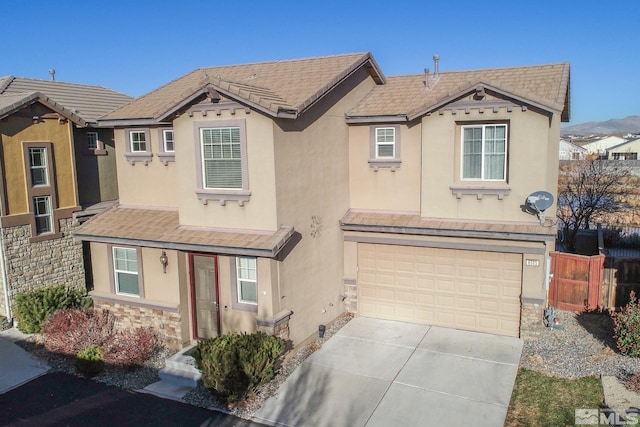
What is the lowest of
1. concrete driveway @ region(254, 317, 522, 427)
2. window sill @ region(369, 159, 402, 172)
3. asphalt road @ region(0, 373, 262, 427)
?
asphalt road @ region(0, 373, 262, 427)

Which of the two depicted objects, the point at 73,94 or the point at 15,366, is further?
the point at 73,94

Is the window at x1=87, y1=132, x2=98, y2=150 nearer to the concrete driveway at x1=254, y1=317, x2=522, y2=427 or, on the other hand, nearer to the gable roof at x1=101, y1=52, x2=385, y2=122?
the gable roof at x1=101, y1=52, x2=385, y2=122

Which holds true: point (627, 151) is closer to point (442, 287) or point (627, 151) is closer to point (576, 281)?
point (576, 281)

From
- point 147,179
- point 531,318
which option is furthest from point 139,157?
point 531,318

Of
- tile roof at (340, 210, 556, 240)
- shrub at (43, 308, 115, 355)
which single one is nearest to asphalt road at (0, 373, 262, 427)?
shrub at (43, 308, 115, 355)

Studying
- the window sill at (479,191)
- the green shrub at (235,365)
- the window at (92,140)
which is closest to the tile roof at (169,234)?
the green shrub at (235,365)

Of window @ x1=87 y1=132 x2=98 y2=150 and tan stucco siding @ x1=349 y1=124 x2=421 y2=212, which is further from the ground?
window @ x1=87 y1=132 x2=98 y2=150

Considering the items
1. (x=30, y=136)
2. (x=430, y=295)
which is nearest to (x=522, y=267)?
(x=430, y=295)
